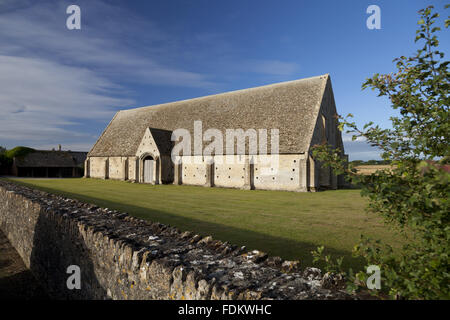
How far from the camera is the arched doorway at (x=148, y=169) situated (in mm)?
34000

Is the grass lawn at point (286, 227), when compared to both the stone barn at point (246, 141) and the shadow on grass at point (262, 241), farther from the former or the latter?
the stone barn at point (246, 141)

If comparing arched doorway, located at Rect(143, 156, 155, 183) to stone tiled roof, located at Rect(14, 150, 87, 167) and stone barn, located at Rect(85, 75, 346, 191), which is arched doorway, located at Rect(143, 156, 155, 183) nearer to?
stone barn, located at Rect(85, 75, 346, 191)

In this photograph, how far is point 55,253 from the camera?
705cm

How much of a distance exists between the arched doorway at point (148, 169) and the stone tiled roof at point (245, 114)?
4.84m

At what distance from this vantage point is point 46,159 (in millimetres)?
53594

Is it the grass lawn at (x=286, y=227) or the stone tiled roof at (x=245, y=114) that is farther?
the stone tiled roof at (x=245, y=114)

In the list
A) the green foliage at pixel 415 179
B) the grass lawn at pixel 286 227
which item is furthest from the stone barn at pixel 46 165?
the green foliage at pixel 415 179

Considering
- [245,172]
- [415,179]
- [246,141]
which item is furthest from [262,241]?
[246,141]

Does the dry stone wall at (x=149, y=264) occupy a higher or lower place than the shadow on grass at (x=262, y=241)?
higher

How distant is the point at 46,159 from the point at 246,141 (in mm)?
45508

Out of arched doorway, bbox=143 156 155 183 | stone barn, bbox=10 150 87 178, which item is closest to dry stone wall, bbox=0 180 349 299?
arched doorway, bbox=143 156 155 183

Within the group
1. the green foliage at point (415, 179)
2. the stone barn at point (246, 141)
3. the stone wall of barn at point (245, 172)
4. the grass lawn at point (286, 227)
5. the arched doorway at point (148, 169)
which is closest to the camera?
the green foliage at point (415, 179)
